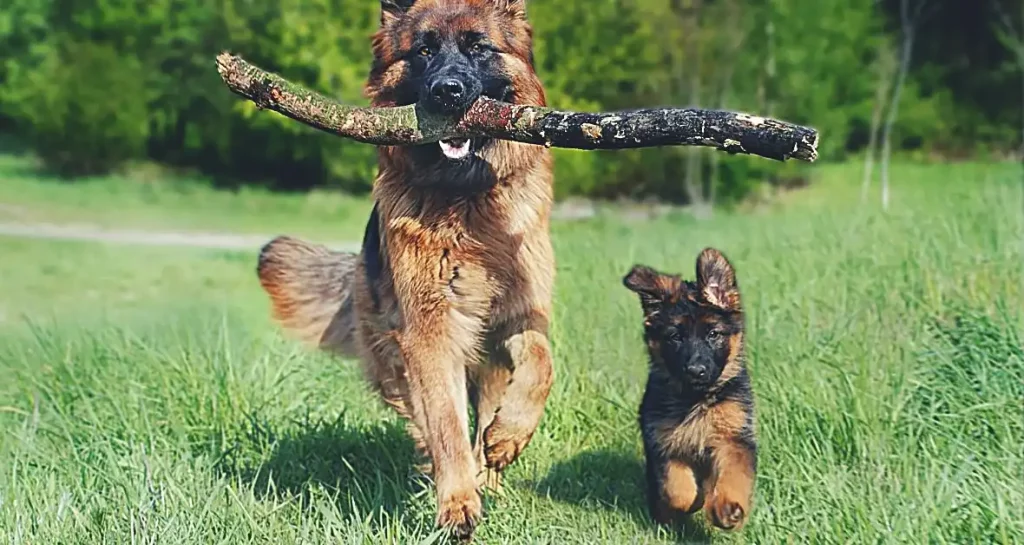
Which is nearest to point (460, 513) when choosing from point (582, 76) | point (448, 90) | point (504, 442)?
point (504, 442)

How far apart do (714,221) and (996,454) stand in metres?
13.3

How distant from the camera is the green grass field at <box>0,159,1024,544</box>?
208 inches

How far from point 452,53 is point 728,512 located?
7.46ft

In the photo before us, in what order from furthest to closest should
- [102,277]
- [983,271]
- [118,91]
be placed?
[118,91] → [102,277] → [983,271]

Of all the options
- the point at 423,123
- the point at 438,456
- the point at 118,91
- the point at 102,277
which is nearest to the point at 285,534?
the point at 438,456

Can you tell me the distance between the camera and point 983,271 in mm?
8172

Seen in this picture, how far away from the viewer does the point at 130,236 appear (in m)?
20.9

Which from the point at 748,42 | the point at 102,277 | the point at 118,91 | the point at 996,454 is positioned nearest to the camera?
the point at 996,454

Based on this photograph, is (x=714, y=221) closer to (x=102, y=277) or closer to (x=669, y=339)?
(x=102, y=277)

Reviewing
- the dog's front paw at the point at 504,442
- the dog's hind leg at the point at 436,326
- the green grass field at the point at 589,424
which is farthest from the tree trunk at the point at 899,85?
the dog's front paw at the point at 504,442

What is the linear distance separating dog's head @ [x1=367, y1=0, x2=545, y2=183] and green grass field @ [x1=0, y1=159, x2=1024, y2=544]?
1599 millimetres

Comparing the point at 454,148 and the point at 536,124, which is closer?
the point at 536,124

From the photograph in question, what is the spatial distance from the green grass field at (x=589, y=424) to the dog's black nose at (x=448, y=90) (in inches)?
68.4

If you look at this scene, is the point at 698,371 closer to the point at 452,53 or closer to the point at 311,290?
the point at 452,53
